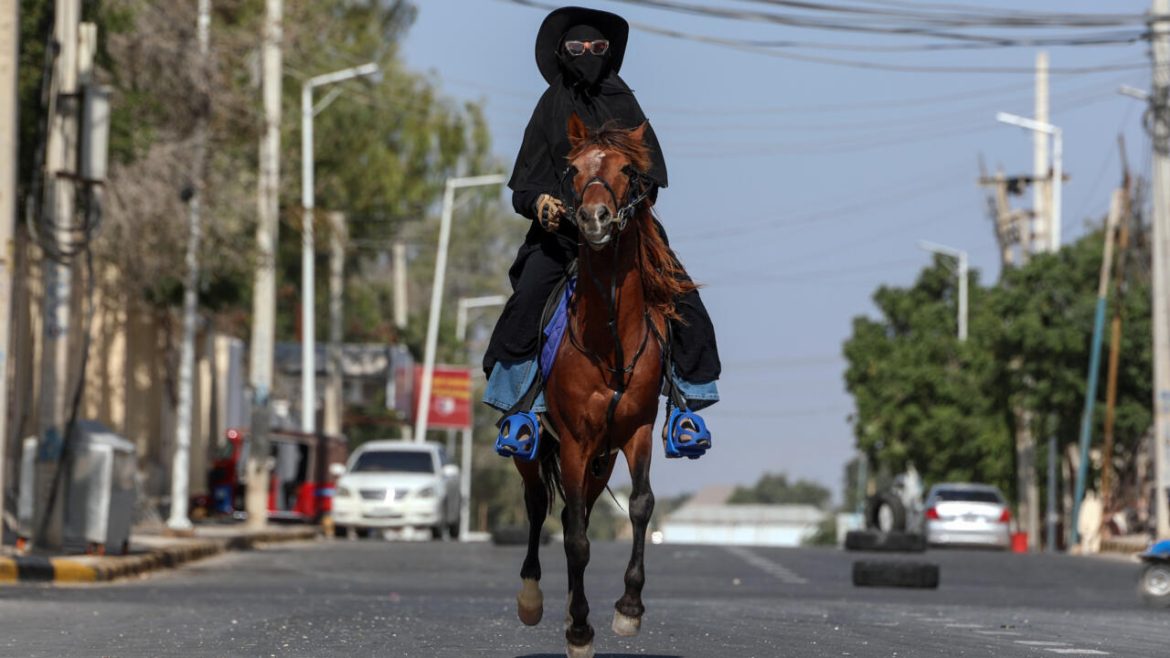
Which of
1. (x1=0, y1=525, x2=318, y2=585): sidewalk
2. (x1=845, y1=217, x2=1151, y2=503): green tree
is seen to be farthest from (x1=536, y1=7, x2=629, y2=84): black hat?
(x1=845, y1=217, x2=1151, y2=503): green tree

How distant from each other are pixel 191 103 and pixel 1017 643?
23.9m

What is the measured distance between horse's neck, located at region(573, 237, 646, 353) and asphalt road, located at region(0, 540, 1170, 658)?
1.90 metres

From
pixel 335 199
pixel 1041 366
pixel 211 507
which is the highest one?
pixel 335 199

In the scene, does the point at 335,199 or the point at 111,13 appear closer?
the point at 111,13

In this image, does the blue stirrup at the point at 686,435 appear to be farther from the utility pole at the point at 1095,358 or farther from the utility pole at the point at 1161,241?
the utility pole at the point at 1095,358

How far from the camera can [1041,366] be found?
5519 centimetres

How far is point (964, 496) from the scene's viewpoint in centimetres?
4666

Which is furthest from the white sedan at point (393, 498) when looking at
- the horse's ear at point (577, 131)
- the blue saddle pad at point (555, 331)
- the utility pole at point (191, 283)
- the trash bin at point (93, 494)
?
the horse's ear at point (577, 131)

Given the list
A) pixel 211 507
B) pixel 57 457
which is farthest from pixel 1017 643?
pixel 211 507

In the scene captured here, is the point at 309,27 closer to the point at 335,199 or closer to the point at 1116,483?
the point at 335,199

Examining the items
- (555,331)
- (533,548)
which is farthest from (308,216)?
(555,331)

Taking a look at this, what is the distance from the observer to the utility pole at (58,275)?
2225 cm

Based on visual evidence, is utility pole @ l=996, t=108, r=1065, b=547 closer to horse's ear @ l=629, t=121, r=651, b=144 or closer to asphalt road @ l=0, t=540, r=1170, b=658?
asphalt road @ l=0, t=540, r=1170, b=658

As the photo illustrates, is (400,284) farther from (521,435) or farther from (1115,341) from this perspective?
(521,435)
